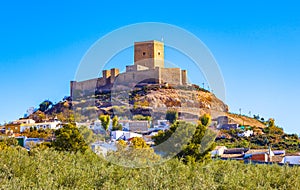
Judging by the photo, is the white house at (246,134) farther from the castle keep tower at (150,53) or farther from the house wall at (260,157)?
the house wall at (260,157)

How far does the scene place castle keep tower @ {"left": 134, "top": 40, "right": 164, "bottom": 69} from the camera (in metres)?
63.2

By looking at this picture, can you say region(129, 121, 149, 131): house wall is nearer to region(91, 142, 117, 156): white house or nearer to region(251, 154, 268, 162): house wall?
region(251, 154, 268, 162): house wall

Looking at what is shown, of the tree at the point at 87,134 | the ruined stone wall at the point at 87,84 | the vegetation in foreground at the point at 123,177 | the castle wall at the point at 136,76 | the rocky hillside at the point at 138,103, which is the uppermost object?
the castle wall at the point at 136,76

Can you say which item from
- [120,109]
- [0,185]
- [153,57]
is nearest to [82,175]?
[0,185]

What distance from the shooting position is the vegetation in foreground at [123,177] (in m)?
8.50

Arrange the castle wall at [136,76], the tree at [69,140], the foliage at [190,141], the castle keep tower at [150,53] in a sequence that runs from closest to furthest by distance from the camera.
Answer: the foliage at [190,141]
the tree at [69,140]
the castle wall at [136,76]
the castle keep tower at [150,53]

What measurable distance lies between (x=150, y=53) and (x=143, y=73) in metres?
4.15

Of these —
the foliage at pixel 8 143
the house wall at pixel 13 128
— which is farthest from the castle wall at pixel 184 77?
the foliage at pixel 8 143

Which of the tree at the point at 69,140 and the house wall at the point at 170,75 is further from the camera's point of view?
the house wall at the point at 170,75

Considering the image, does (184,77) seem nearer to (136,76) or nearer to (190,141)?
(136,76)

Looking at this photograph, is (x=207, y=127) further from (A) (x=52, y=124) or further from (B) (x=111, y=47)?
(A) (x=52, y=124)

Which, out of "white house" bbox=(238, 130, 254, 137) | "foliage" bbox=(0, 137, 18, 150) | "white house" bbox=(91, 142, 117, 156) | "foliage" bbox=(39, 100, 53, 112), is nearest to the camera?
"white house" bbox=(91, 142, 117, 156)

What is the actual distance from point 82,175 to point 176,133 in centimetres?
1109

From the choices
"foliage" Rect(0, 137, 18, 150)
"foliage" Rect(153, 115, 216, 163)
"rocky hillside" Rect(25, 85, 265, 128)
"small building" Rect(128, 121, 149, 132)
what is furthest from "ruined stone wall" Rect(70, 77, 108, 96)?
"foliage" Rect(153, 115, 216, 163)
